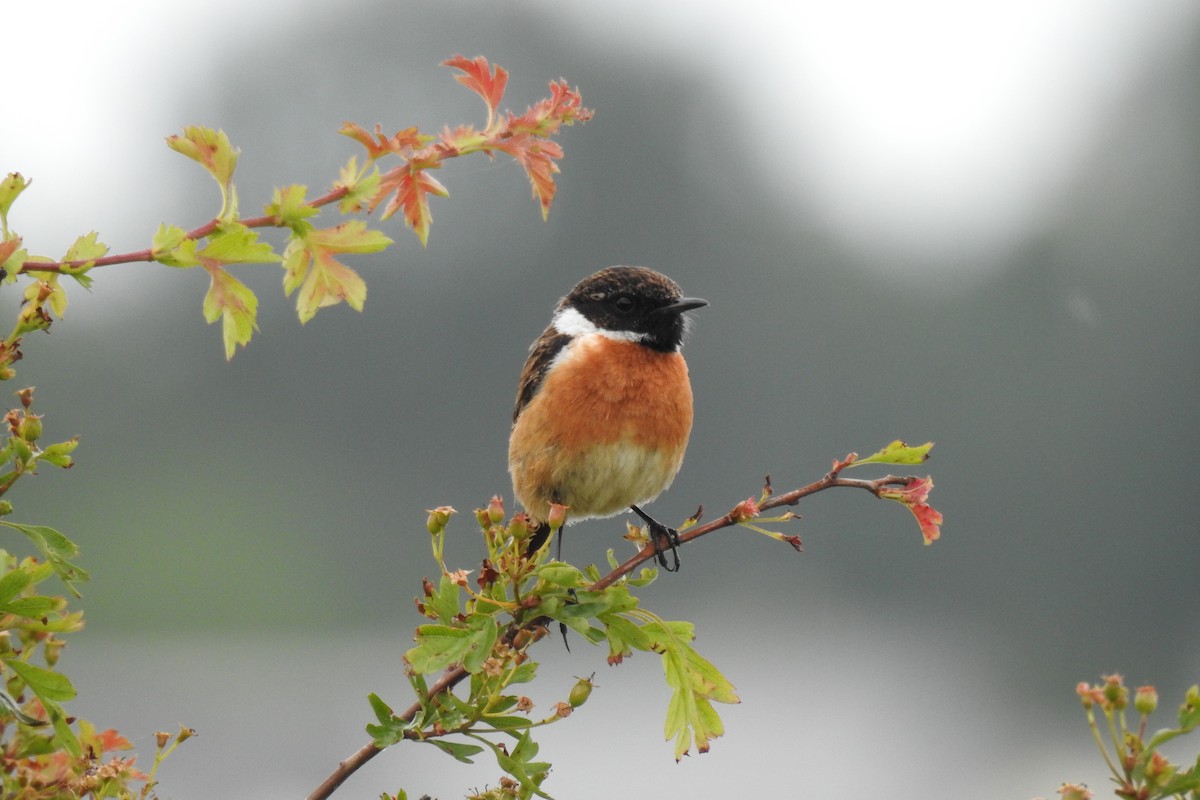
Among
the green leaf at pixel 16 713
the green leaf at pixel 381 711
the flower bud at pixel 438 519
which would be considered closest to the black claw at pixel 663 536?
the flower bud at pixel 438 519

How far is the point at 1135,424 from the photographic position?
37188 millimetres

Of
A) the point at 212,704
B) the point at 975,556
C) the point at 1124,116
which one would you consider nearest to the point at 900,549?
the point at 975,556

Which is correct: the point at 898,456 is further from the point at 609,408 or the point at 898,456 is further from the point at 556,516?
the point at 609,408

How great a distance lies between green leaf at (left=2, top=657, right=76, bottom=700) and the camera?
1.73m

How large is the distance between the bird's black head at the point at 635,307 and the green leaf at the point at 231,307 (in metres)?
2.27

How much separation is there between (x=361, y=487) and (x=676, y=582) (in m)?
9.11

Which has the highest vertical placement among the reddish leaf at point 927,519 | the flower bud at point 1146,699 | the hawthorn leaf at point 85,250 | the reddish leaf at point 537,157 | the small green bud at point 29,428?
the reddish leaf at point 537,157

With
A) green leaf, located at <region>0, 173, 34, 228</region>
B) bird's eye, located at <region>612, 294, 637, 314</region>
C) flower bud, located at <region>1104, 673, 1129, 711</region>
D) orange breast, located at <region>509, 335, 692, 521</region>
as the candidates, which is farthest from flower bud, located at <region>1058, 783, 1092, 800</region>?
bird's eye, located at <region>612, 294, 637, 314</region>

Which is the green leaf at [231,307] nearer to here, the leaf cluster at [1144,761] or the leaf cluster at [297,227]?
the leaf cluster at [297,227]

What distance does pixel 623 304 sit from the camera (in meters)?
4.13

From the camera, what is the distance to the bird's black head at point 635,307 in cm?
410

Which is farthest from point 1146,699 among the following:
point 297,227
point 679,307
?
point 679,307

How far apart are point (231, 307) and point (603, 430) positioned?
6.90ft

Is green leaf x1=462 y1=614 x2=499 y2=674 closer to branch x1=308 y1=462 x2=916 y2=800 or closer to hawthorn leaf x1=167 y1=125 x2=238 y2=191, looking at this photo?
branch x1=308 y1=462 x2=916 y2=800
